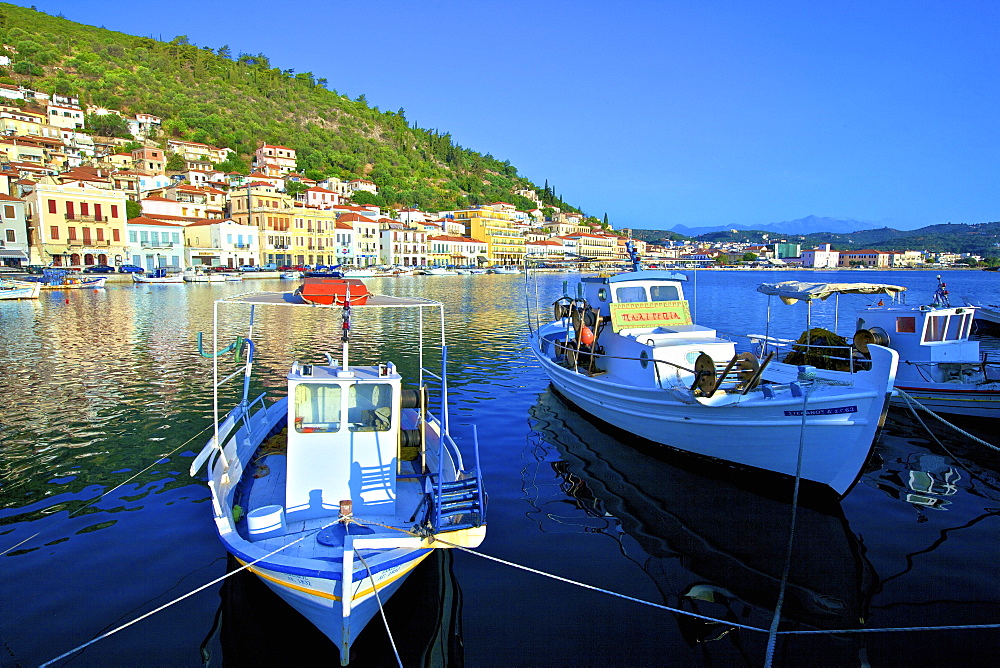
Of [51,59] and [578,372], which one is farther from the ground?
[51,59]

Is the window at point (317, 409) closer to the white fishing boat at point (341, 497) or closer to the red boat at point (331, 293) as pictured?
the white fishing boat at point (341, 497)

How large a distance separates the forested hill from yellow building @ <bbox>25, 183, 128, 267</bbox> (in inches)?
2258

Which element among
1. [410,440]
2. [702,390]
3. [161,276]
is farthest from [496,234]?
[410,440]

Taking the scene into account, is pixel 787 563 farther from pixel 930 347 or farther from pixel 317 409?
pixel 930 347

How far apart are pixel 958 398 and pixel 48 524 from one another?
64.6 ft

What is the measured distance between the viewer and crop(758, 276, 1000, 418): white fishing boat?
14.4 metres

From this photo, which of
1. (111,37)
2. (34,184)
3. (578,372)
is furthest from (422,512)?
(111,37)

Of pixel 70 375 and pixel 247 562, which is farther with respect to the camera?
pixel 70 375

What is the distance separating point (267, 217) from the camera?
8250cm

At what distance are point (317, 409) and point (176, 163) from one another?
117 meters

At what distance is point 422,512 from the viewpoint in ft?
24.0

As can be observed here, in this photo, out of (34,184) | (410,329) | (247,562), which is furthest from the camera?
(34,184)

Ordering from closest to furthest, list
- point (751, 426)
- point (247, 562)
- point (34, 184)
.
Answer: point (247, 562), point (751, 426), point (34, 184)

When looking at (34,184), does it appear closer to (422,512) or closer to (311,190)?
(311,190)
